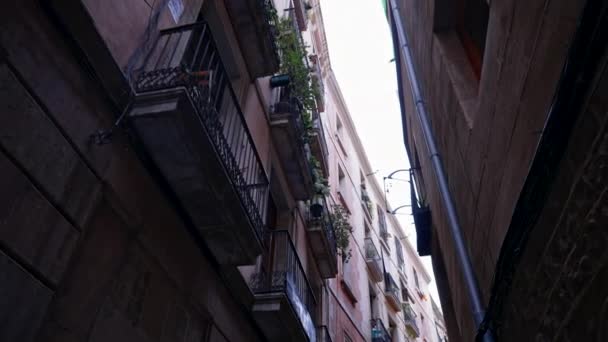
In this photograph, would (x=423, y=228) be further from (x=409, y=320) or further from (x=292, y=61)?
(x=409, y=320)

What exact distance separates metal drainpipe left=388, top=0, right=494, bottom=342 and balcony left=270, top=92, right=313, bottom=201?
2.40 m

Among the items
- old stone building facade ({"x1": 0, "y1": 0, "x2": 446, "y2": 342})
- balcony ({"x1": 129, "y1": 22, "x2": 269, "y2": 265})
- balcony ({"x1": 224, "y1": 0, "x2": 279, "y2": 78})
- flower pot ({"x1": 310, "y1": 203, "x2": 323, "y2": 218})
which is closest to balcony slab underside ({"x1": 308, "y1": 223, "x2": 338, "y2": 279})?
flower pot ({"x1": 310, "y1": 203, "x2": 323, "y2": 218})

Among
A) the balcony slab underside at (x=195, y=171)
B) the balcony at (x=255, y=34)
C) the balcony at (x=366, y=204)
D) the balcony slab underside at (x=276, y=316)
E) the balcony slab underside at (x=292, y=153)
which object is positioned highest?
the balcony at (x=366, y=204)

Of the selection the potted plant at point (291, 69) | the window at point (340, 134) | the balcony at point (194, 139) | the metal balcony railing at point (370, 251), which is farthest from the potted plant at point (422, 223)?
the window at point (340, 134)

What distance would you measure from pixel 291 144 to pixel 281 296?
3.56 metres

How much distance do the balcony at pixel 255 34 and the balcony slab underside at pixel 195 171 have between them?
3.90m

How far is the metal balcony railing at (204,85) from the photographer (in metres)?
4.23

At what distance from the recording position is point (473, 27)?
573 centimetres

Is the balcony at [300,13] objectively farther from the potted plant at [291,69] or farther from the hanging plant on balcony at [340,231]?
the hanging plant on balcony at [340,231]

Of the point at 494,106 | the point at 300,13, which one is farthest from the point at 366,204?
the point at 494,106

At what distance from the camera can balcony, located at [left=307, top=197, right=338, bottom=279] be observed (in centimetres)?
1092

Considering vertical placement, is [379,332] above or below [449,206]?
above

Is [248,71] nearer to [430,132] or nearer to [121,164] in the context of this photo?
[430,132]

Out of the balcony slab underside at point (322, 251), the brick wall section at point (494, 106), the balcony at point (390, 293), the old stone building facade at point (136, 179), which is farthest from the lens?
the balcony at point (390, 293)
